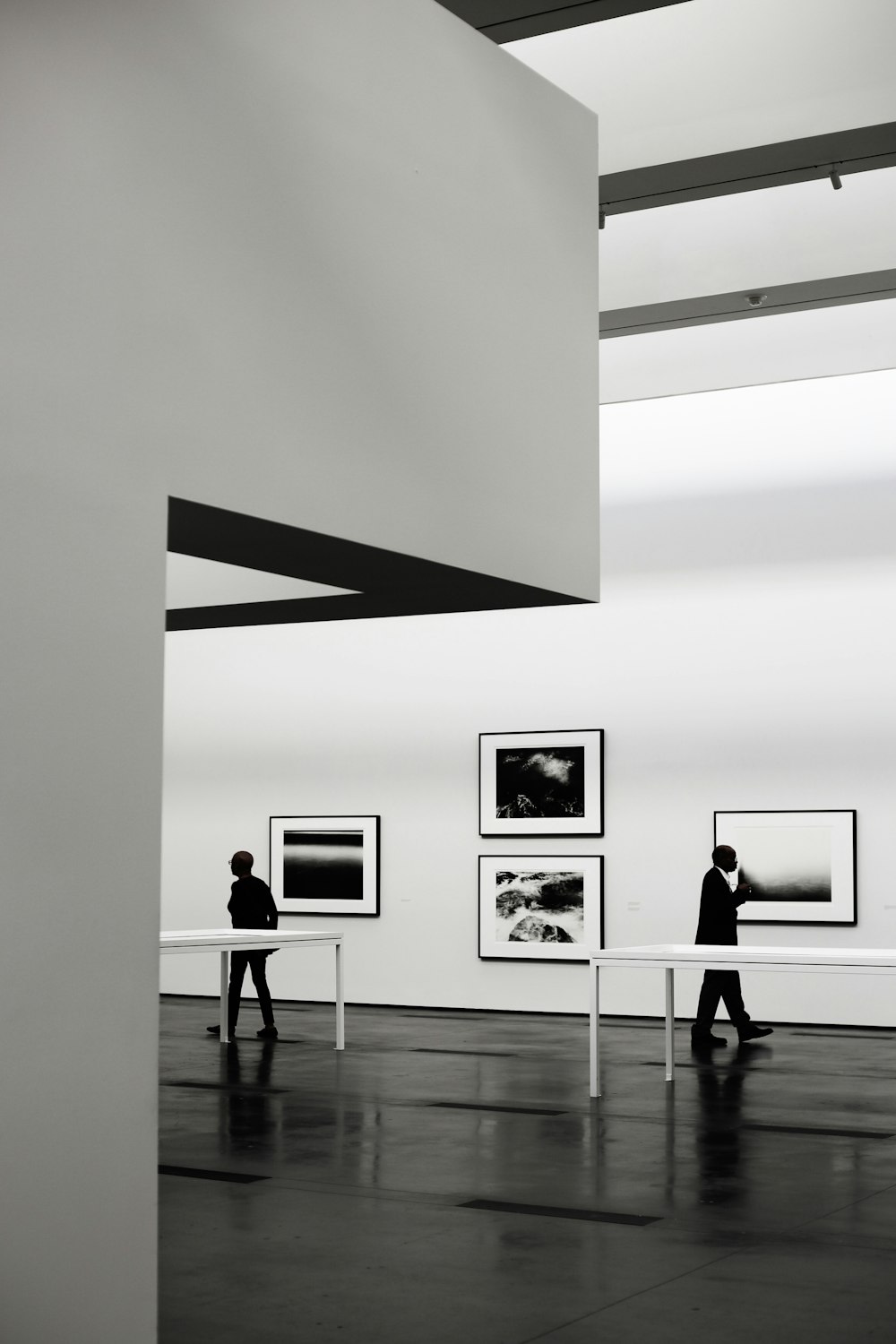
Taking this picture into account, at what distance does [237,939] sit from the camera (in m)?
14.5

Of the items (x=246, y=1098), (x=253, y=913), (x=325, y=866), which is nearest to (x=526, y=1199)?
(x=246, y=1098)

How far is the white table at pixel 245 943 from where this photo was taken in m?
13.8

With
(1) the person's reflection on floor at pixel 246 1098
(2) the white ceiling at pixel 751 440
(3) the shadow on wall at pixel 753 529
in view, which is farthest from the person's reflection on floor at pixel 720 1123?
(2) the white ceiling at pixel 751 440

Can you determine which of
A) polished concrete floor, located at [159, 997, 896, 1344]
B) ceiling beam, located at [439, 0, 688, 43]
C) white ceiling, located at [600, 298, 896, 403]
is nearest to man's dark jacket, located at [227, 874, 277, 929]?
polished concrete floor, located at [159, 997, 896, 1344]

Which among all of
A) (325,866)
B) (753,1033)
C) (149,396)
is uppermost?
(149,396)

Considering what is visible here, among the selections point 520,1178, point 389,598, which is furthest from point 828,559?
point 389,598

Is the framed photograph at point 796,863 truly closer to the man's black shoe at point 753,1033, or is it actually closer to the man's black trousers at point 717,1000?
the man's black shoe at point 753,1033

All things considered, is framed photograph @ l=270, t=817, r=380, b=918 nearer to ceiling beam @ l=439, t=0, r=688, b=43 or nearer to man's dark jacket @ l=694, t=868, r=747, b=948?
man's dark jacket @ l=694, t=868, r=747, b=948

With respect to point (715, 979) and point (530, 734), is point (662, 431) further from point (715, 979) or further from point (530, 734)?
point (715, 979)

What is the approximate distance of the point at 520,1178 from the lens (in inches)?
345

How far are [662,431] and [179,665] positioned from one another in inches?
281

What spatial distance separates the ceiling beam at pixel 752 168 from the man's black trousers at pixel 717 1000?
7.19m

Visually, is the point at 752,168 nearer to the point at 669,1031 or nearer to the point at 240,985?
the point at 669,1031

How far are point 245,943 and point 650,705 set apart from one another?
232 inches
